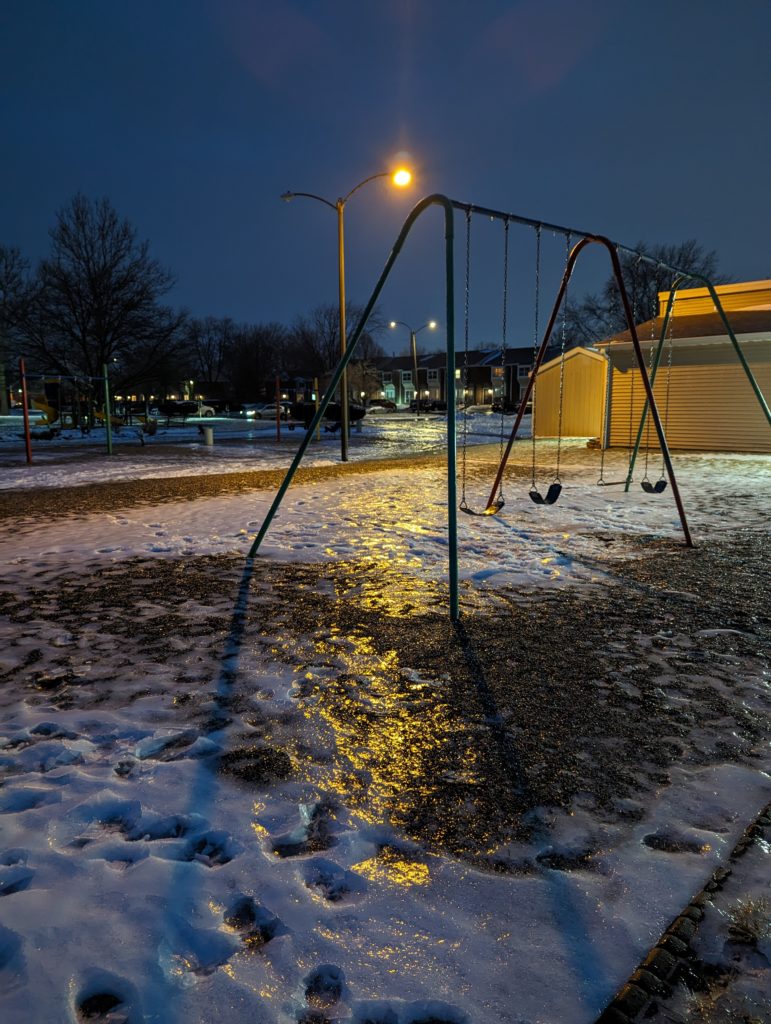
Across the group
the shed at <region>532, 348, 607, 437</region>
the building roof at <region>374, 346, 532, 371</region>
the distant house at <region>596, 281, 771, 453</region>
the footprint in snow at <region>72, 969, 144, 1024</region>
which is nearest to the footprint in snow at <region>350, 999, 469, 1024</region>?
the footprint in snow at <region>72, 969, 144, 1024</region>

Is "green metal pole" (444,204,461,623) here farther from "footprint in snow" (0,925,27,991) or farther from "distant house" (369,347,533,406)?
"distant house" (369,347,533,406)

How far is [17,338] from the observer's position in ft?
103

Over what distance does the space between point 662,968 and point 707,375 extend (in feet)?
68.5

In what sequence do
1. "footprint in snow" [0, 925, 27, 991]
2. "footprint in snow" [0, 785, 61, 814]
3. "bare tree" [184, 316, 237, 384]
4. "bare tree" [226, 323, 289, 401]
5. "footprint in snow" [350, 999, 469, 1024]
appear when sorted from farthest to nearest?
"bare tree" [184, 316, 237, 384]
"bare tree" [226, 323, 289, 401]
"footprint in snow" [0, 785, 61, 814]
"footprint in snow" [0, 925, 27, 991]
"footprint in snow" [350, 999, 469, 1024]

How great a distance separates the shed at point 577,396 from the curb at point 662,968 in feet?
86.4

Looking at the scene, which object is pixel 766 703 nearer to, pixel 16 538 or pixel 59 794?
pixel 59 794

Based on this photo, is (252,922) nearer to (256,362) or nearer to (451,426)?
(451,426)

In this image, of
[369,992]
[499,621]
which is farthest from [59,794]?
[499,621]

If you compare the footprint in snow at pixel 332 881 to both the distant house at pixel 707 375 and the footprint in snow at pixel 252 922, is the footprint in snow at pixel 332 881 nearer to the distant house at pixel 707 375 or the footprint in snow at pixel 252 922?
the footprint in snow at pixel 252 922

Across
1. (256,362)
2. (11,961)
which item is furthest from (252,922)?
(256,362)

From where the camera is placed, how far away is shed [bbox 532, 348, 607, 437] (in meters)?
27.6

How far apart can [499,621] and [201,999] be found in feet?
10.7

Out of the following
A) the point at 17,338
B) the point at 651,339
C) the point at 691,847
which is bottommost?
the point at 691,847

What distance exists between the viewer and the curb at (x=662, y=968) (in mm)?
1671
